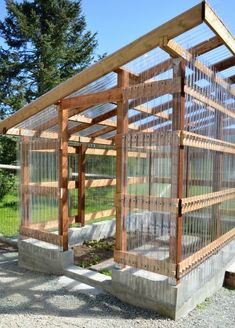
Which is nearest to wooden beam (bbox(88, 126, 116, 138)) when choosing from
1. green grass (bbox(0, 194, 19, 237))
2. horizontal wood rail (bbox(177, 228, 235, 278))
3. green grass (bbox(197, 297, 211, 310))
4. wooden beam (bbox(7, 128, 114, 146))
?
wooden beam (bbox(7, 128, 114, 146))

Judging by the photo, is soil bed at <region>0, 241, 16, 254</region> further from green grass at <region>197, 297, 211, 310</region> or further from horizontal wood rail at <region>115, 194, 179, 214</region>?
green grass at <region>197, 297, 211, 310</region>

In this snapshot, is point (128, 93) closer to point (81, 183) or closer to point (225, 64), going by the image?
point (225, 64)

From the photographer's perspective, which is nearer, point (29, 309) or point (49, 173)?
point (29, 309)

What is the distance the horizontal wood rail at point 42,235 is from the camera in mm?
4624

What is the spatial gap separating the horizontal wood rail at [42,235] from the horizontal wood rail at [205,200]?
1946 millimetres

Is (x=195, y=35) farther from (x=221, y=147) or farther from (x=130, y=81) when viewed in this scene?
(x=221, y=147)

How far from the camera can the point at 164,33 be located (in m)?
3.04

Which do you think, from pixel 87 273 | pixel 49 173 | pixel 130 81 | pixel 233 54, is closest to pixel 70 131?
pixel 49 173

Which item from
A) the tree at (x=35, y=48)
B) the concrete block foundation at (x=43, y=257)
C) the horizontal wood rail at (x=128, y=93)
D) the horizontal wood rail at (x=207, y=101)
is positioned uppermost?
the tree at (x=35, y=48)

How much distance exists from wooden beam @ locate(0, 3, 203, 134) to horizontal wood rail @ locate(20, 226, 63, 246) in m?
1.63

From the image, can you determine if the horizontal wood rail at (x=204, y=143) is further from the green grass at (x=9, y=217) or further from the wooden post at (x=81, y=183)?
the green grass at (x=9, y=217)

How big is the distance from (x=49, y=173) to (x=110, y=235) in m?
2.58

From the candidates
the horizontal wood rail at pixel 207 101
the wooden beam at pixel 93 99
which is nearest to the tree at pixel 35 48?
the wooden beam at pixel 93 99

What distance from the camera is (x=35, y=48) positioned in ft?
48.1
